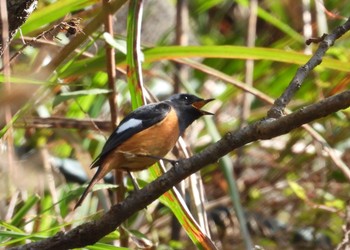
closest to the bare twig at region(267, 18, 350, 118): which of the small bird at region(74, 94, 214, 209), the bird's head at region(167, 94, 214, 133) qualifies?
the small bird at region(74, 94, 214, 209)

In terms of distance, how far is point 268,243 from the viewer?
455cm

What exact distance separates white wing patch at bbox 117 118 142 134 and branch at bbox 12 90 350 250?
686 mm

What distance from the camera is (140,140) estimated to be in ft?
9.51

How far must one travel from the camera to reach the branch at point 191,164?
1.80 m

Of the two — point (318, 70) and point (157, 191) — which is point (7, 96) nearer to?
point (157, 191)

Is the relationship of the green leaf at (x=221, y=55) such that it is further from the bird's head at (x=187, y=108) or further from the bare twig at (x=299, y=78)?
the bare twig at (x=299, y=78)

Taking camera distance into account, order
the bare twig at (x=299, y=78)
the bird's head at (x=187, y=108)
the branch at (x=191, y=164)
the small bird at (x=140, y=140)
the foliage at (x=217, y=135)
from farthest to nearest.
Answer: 1. the foliage at (x=217, y=135)
2. the bird's head at (x=187, y=108)
3. the small bird at (x=140, y=140)
4. the bare twig at (x=299, y=78)
5. the branch at (x=191, y=164)

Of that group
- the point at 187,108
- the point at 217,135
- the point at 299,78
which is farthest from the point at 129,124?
the point at 299,78

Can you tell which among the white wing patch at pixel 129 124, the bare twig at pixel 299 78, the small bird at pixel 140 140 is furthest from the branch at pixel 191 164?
the white wing patch at pixel 129 124

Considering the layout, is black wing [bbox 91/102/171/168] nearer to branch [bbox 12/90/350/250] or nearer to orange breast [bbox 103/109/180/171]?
orange breast [bbox 103/109/180/171]

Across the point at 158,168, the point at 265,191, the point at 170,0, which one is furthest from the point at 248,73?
the point at 170,0

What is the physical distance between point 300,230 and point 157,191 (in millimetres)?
2838

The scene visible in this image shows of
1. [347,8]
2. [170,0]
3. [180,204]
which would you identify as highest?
[170,0]

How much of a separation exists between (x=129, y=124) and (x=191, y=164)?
0.95m
